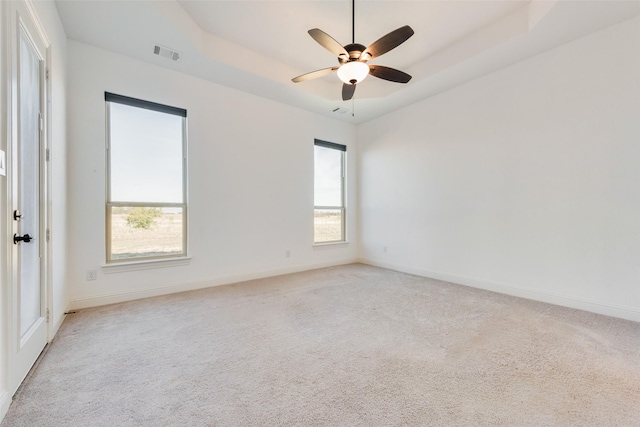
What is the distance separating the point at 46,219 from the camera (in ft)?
7.09

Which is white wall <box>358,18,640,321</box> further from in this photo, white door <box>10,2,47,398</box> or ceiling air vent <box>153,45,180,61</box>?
white door <box>10,2,47,398</box>

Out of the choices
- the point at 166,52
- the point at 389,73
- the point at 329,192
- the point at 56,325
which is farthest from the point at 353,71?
the point at 56,325

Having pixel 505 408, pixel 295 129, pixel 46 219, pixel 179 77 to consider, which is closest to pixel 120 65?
pixel 179 77

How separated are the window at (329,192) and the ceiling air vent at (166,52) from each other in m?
2.61

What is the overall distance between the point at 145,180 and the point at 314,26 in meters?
2.80

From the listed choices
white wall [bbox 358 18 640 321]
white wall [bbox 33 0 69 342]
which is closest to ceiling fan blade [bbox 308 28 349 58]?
white wall [bbox 33 0 69 342]

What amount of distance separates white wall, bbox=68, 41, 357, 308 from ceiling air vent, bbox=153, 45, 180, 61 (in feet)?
1.11

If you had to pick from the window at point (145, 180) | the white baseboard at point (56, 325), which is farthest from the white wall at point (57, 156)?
the window at point (145, 180)

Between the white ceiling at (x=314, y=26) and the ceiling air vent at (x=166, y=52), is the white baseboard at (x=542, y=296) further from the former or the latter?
the ceiling air vent at (x=166, y=52)

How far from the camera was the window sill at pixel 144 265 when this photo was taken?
3.14 m

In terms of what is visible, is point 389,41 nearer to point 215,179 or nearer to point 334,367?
A: point 334,367

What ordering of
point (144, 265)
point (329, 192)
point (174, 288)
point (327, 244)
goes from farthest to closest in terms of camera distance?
point (329, 192), point (327, 244), point (174, 288), point (144, 265)

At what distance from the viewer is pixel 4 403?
1.41 metres

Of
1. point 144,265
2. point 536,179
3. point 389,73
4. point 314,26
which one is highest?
point 314,26
